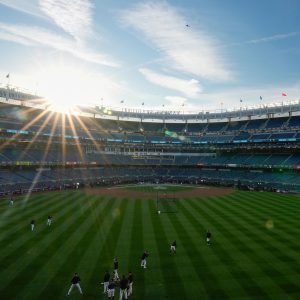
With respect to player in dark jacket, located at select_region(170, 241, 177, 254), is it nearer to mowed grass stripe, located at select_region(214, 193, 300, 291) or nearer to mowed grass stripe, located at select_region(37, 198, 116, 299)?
mowed grass stripe, located at select_region(37, 198, 116, 299)

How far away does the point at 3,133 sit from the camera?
72188 millimetres

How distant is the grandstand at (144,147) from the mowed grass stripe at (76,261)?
3560 centimetres

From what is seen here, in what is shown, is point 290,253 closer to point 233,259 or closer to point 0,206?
point 233,259

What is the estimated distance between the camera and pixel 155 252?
1005 inches

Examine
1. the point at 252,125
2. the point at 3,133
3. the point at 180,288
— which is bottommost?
the point at 180,288

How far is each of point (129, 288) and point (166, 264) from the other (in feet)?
17.9

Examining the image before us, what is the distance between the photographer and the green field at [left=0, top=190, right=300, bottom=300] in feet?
62.3

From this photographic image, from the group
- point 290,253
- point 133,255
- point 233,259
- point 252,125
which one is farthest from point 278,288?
point 252,125

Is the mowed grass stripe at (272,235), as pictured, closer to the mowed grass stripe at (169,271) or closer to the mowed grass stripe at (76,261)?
the mowed grass stripe at (169,271)

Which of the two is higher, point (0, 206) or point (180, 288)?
point (180, 288)

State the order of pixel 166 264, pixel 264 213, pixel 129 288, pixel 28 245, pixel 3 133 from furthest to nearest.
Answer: pixel 3 133 < pixel 264 213 < pixel 28 245 < pixel 166 264 < pixel 129 288

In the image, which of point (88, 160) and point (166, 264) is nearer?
point (166, 264)

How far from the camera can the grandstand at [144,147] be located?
242 ft

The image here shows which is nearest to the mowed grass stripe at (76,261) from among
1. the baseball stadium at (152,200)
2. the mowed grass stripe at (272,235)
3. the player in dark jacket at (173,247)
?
the baseball stadium at (152,200)
